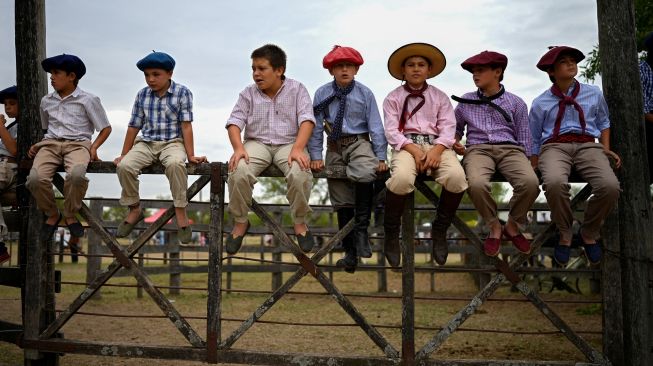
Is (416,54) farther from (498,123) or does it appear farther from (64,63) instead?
(64,63)

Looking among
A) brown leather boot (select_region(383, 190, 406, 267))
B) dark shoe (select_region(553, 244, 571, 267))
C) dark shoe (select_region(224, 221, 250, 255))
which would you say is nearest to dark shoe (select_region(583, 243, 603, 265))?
dark shoe (select_region(553, 244, 571, 267))

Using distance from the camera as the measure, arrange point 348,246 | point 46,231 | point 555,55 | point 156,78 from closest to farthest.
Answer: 1. point 555,55
2. point 348,246
3. point 156,78
4. point 46,231

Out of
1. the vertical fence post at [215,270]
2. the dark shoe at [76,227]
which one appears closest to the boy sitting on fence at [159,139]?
the vertical fence post at [215,270]

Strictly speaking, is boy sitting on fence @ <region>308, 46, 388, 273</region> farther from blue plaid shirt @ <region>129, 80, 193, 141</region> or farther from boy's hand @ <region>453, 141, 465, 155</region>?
blue plaid shirt @ <region>129, 80, 193, 141</region>

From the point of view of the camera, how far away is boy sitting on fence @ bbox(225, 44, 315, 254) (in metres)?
4.32

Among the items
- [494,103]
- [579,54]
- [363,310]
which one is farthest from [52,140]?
[363,310]

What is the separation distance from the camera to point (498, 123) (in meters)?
4.57

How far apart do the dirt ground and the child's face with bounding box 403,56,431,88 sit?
2.64 meters

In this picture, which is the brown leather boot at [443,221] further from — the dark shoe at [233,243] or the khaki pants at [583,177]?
the dark shoe at [233,243]

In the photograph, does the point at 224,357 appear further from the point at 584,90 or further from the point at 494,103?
the point at 584,90

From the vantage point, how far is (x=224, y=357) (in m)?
4.59

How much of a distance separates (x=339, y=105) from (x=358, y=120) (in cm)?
20

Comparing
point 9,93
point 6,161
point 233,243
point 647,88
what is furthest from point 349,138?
point 9,93

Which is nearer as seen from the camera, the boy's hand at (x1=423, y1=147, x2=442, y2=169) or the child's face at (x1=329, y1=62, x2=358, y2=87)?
the boy's hand at (x1=423, y1=147, x2=442, y2=169)
